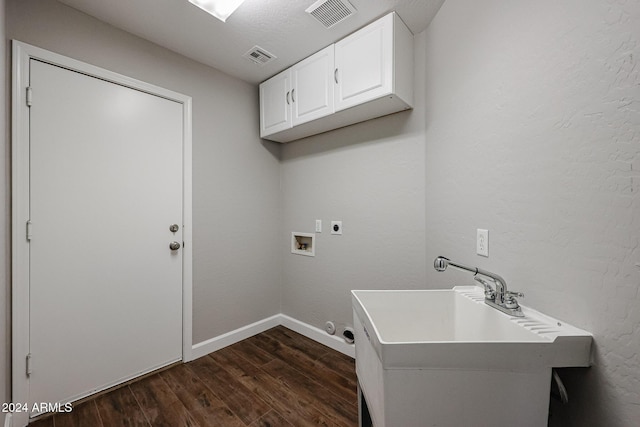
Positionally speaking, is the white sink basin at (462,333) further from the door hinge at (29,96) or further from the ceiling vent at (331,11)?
→ the door hinge at (29,96)

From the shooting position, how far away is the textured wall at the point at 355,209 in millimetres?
1794

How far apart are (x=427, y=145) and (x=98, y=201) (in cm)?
217

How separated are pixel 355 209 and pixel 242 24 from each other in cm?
151

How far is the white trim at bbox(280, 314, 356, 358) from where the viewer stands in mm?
2104

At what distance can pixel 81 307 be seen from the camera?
1572 mm

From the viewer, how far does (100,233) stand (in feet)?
5.36

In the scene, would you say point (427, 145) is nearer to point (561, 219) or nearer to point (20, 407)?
point (561, 219)

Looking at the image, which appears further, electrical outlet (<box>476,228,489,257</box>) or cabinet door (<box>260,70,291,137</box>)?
cabinet door (<box>260,70,291,137</box>)

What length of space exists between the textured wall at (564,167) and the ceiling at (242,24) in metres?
0.47

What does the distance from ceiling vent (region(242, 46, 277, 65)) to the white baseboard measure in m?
2.35

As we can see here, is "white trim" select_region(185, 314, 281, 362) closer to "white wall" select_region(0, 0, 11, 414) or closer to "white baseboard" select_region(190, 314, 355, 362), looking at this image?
"white baseboard" select_region(190, 314, 355, 362)

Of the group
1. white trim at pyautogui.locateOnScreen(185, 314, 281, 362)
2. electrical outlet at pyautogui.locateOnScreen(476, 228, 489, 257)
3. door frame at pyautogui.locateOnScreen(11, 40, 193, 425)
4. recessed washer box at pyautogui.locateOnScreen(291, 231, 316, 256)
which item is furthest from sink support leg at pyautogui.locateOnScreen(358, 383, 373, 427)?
door frame at pyautogui.locateOnScreen(11, 40, 193, 425)

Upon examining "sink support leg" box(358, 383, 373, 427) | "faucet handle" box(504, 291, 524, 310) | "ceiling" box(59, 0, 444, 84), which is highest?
"ceiling" box(59, 0, 444, 84)

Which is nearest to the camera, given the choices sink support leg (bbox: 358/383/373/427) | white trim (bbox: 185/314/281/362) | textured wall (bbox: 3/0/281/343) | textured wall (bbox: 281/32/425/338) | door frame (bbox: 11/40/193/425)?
sink support leg (bbox: 358/383/373/427)
